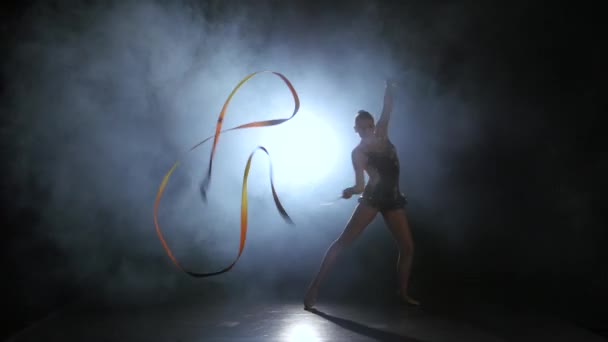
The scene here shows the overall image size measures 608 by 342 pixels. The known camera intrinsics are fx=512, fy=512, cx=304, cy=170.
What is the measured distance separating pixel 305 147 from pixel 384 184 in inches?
58.7

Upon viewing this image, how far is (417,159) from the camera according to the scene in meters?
5.57

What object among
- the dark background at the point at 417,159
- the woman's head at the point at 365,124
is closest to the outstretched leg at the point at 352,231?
the woman's head at the point at 365,124

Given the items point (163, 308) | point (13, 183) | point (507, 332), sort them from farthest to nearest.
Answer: point (13, 183) → point (163, 308) → point (507, 332)

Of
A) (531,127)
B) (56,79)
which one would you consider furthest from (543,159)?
(56,79)

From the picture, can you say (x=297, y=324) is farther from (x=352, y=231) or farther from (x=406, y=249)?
(x=406, y=249)

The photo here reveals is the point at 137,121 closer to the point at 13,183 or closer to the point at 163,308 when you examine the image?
the point at 13,183

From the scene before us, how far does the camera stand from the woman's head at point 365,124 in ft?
13.3

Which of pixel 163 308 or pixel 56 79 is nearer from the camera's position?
pixel 163 308

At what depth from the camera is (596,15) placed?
517 centimetres

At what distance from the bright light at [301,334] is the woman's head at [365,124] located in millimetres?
1532

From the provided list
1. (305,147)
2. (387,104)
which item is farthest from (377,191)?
(305,147)

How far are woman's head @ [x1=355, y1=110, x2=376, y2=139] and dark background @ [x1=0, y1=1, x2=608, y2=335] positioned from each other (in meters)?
1.39

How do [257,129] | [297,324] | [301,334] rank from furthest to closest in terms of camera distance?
1. [257,129]
2. [297,324]
3. [301,334]

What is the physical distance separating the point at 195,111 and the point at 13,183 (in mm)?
1870
